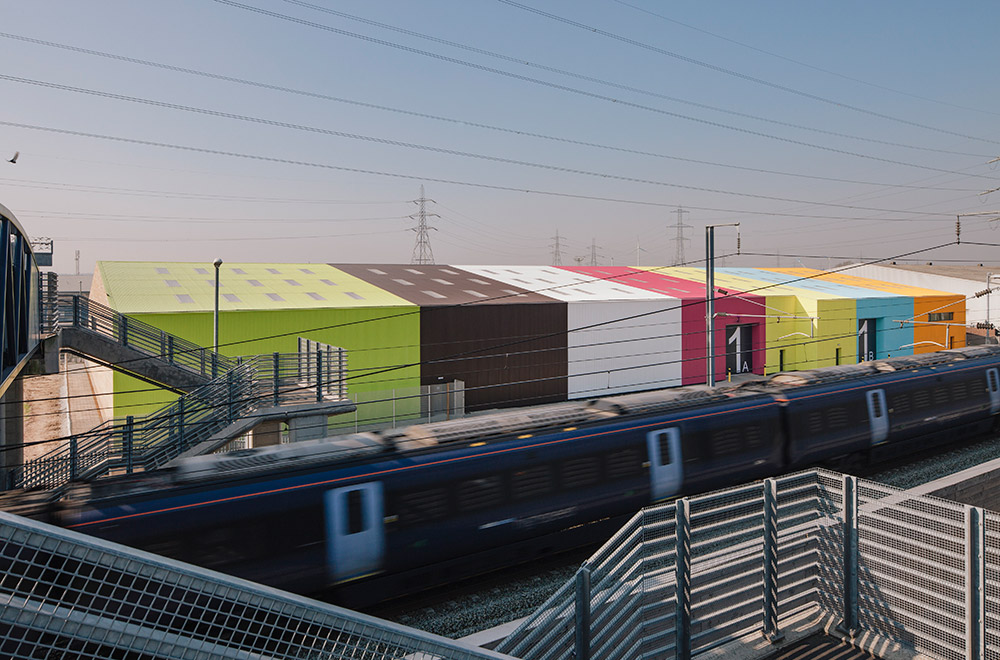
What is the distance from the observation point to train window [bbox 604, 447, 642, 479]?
43.7 ft

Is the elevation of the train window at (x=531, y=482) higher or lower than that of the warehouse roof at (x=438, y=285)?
lower

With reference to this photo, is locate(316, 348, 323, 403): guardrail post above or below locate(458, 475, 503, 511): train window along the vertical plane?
above

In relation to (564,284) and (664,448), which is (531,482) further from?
(564,284)

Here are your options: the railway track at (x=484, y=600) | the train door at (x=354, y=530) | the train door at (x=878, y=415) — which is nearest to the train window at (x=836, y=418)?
the train door at (x=878, y=415)

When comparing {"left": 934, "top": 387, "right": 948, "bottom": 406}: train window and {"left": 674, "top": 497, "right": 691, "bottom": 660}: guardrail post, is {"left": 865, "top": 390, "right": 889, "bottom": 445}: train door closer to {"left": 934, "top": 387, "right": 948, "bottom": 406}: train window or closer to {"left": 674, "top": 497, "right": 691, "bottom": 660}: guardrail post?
{"left": 934, "top": 387, "right": 948, "bottom": 406}: train window

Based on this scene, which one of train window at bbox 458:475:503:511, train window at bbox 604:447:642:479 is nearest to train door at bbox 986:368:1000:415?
train window at bbox 604:447:642:479

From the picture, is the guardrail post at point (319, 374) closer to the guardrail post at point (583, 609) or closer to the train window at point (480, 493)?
the train window at point (480, 493)

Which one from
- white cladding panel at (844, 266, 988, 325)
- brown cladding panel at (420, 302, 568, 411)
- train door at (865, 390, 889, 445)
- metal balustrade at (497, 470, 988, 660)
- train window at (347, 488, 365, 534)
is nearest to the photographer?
metal balustrade at (497, 470, 988, 660)

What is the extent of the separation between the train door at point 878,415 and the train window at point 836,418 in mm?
1325

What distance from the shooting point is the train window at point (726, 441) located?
599 inches

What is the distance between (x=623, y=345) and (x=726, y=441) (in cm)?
2098

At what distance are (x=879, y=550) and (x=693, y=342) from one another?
3072 cm

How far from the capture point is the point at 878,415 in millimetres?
19219

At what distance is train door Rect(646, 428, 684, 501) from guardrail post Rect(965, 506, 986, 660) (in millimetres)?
6939
